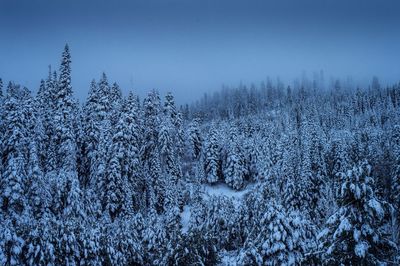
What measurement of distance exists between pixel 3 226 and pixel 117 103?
36086 mm

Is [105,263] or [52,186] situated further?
[52,186]

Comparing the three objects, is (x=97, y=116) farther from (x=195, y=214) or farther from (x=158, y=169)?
(x=195, y=214)

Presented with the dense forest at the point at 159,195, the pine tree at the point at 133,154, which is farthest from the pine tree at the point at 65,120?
the pine tree at the point at 133,154

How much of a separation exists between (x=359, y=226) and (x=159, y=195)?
36.3 m

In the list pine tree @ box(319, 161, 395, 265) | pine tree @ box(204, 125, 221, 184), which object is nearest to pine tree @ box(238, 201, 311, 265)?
pine tree @ box(319, 161, 395, 265)

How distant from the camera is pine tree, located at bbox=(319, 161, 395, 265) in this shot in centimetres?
1227

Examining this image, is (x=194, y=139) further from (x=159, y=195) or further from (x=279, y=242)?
(x=279, y=242)

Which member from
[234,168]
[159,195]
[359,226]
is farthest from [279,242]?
[234,168]

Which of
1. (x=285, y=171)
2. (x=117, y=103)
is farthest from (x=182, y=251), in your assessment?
(x=117, y=103)

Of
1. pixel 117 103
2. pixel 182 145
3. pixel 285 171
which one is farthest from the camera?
pixel 182 145

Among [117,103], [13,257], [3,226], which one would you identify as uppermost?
[117,103]

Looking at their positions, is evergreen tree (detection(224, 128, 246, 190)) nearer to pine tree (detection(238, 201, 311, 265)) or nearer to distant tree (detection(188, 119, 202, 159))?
distant tree (detection(188, 119, 202, 159))

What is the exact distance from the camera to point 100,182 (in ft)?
122

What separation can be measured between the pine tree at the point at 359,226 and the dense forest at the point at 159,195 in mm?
45
